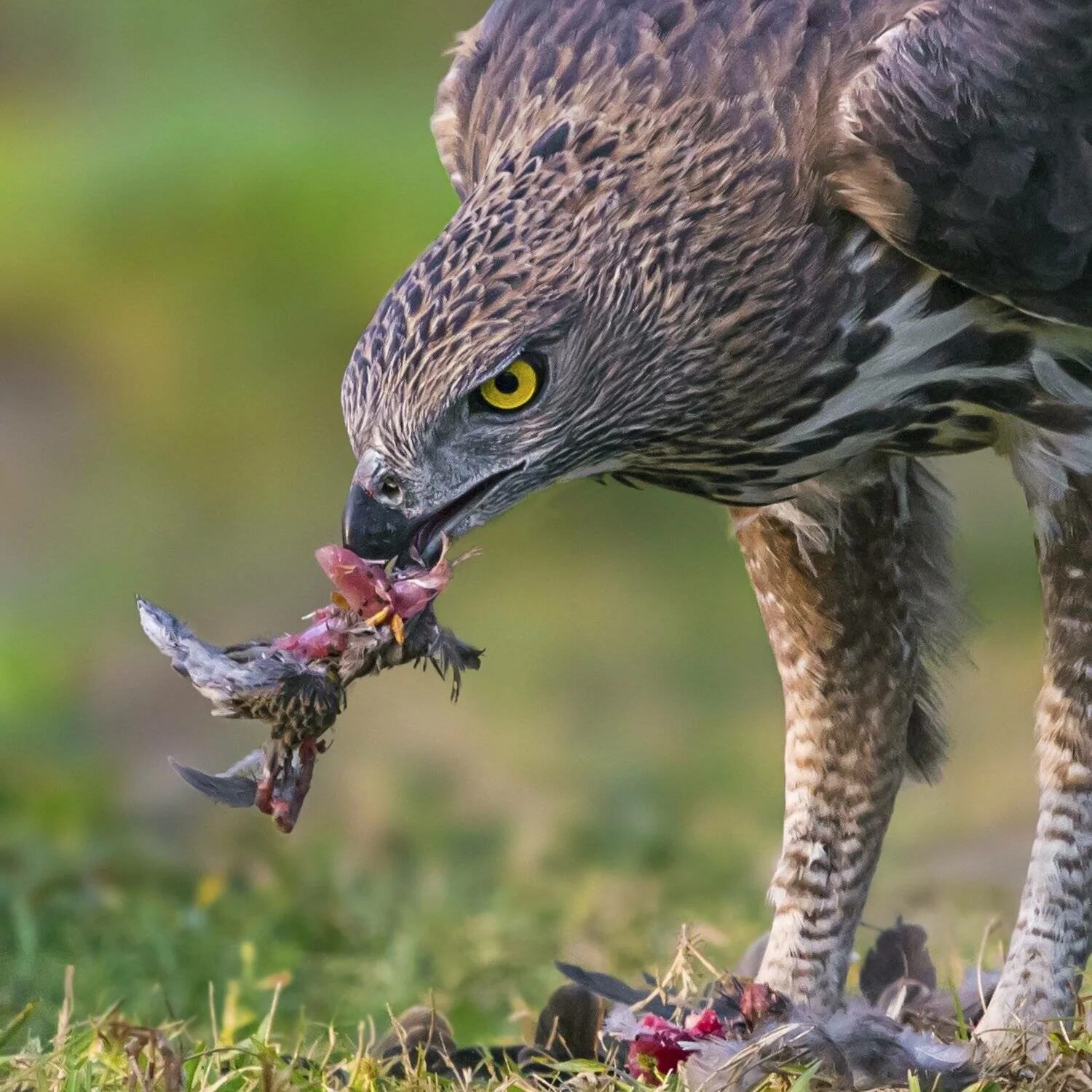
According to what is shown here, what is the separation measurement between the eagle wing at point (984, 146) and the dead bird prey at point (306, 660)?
1.06 metres

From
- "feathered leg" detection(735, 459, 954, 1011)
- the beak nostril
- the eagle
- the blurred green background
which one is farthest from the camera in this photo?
the blurred green background

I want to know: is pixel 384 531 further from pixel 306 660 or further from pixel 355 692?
pixel 355 692

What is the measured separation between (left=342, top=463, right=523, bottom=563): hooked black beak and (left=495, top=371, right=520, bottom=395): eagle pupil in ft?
0.69

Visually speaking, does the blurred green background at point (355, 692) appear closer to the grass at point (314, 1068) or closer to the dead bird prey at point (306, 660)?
the grass at point (314, 1068)

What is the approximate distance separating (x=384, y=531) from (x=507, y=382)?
354mm

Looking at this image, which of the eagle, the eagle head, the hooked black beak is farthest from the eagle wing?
the hooked black beak

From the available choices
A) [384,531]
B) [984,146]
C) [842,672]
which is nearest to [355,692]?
[842,672]

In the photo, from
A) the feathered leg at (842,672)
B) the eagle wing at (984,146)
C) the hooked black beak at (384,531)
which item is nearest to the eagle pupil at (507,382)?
the hooked black beak at (384,531)

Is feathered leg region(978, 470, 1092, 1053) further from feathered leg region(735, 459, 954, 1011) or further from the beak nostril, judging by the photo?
the beak nostril

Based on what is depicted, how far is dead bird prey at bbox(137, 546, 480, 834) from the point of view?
3525 millimetres

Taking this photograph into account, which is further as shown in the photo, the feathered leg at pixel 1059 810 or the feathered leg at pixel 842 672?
the feathered leg at pixel 842 672

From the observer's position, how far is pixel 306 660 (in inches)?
142

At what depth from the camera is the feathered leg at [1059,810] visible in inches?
164

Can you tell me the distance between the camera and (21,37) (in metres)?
18.7
